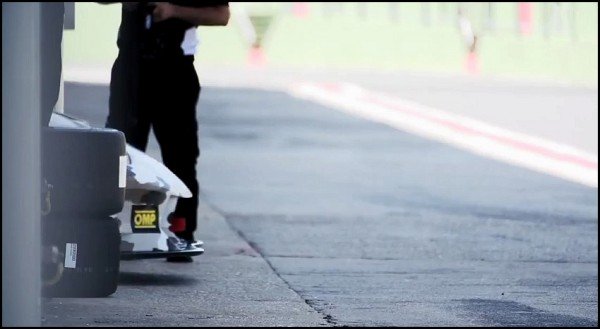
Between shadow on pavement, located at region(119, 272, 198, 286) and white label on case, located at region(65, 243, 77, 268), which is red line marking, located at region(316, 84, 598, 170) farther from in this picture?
white label on case, located at region(65, 243, 77, 268)

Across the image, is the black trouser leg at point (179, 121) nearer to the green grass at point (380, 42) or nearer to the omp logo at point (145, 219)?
the omp logo at point (145, 219)

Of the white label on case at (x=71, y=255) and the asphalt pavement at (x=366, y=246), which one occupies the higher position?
the white label on case at (x=71, y=255)

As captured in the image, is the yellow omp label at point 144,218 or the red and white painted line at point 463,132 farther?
the red and white painted line at point 463,132

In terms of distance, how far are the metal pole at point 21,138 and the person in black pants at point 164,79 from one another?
2992mm

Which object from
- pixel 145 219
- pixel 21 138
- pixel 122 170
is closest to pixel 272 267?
pixel 145 219

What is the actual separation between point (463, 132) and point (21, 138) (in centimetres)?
1390

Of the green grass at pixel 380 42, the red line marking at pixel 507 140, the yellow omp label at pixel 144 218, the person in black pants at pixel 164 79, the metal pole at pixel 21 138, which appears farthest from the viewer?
the green grass at pixel 380 42

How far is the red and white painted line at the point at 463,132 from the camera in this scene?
566 inches

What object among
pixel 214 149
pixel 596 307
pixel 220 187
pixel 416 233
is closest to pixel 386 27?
pixel 214 149

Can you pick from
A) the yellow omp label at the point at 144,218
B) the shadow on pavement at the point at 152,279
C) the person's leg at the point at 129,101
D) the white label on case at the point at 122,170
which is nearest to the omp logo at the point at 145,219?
the yellow omp label at the point at 144,218

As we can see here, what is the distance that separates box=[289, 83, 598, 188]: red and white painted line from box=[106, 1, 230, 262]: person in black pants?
5.65 metres

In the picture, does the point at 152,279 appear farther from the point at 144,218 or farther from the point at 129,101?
the point at 129,101

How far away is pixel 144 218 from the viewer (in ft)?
23.2

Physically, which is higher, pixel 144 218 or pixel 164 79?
pixel 164 79
